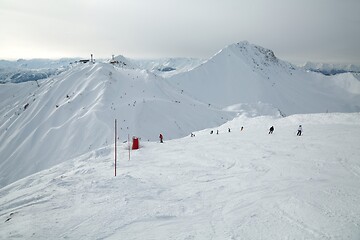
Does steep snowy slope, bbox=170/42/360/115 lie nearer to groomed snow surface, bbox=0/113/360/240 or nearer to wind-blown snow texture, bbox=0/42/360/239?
wind-blown snow texture, bbox=0/42/360/239

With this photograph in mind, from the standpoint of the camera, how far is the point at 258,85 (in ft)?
422

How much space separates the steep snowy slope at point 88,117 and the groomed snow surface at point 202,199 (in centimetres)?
1967

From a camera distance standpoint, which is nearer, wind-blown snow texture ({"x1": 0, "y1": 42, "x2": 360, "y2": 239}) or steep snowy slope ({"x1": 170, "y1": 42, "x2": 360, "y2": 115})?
wind-blown snow texture ({"x1": 0, "y1": 42, "x2": 360, "y2": 239})

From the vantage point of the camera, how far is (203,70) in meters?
136

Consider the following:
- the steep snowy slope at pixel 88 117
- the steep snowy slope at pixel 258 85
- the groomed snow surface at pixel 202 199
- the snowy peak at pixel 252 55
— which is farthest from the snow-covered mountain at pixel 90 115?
the snowy peak at pixel 252 55

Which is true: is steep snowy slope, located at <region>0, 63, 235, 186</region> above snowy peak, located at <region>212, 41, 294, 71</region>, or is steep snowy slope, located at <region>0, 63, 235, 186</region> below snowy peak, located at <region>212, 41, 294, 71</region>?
below

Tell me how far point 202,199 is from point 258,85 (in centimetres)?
12543

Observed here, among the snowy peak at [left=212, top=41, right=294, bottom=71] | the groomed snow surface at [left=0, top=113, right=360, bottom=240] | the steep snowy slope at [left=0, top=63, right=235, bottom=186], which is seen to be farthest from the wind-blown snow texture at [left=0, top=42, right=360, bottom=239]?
the snowy peak at [left=212, top=41, right=294, bottom=71]

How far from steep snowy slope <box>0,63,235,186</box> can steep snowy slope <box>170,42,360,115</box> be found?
58844 millimetres

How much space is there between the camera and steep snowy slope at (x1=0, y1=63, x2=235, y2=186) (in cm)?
3620

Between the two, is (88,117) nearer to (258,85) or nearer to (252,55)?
(258,85)

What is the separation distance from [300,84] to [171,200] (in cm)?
15779

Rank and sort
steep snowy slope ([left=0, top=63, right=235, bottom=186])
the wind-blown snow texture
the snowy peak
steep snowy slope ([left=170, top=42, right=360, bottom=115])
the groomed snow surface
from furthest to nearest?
the snowy peak, steep snowy slope ([left=170, top=42, right=360, bottom=115]), steep snowy slope ([left=0, top=63, right=235, bottom=186]), the wind-blown snow texture, the groomed snow surface

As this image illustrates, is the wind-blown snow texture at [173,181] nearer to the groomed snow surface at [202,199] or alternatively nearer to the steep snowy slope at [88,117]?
the groomed snow surface at [202,199]
